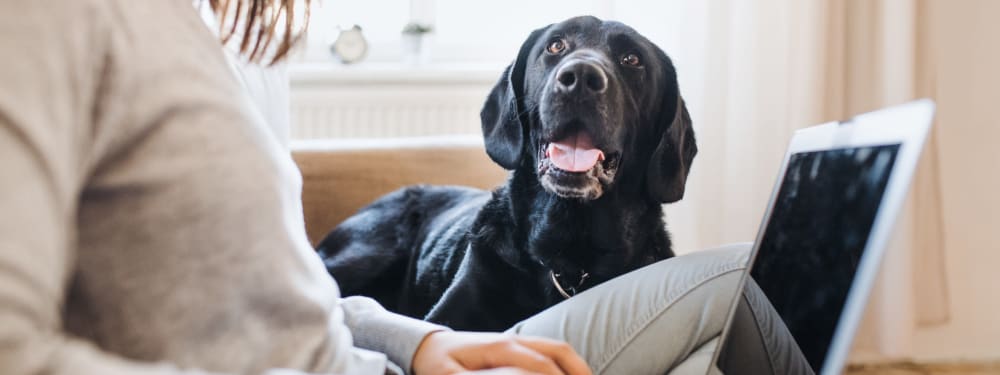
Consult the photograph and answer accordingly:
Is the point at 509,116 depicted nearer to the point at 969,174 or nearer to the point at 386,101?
the point at 386,101

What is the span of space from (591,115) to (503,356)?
66cm

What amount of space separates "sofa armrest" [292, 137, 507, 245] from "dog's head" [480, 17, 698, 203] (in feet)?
1.07

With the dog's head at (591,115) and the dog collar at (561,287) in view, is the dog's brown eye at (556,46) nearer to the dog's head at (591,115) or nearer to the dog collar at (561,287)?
the dog's head at (591,115)

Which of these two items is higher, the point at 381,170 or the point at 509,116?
the point at 509,116

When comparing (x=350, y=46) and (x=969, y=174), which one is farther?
(x=350, y=46)

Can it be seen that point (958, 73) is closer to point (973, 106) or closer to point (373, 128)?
point (973, 106)

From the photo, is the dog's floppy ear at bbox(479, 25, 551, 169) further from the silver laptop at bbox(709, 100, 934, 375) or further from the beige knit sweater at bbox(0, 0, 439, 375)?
the beige knit sweater at bbox(0, 0, 439, 375)

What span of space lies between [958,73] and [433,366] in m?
2.30

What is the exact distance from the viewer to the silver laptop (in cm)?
51

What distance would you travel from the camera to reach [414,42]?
2.88 meters

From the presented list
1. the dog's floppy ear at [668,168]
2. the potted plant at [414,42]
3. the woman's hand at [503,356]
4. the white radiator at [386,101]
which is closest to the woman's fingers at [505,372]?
the woman's hand at [503,356]

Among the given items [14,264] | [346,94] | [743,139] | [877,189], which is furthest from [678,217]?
[14,264]

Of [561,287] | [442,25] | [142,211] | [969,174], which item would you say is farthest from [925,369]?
[142,211]

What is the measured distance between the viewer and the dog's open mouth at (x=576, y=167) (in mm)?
1273
